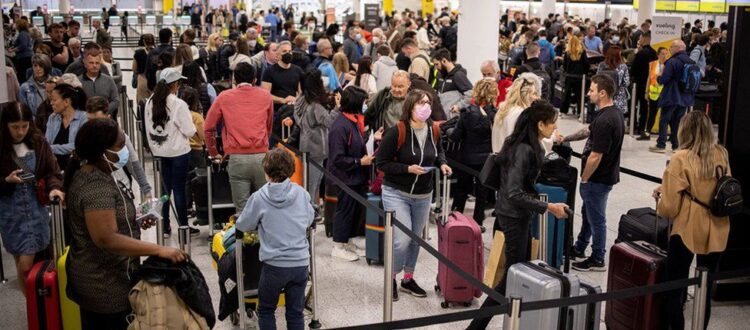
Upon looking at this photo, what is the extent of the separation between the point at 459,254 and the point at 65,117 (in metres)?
3.09

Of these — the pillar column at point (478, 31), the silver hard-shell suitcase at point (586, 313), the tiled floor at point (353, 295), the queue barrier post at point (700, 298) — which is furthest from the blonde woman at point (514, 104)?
the pillar column at point (478, 31)

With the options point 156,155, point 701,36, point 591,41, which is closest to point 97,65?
point 156,155

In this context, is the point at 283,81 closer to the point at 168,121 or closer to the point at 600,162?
the point at 168,121

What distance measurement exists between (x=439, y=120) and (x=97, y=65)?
3.53 m

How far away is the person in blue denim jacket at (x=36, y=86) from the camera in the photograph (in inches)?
336

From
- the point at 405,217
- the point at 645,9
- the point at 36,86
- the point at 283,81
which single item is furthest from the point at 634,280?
the point at 645,9

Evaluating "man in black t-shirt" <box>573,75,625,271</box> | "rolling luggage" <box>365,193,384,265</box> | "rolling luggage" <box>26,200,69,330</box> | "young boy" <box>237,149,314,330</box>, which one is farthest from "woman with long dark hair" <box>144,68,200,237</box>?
"man in black t-shirt" <box>573,75,625,271</box>

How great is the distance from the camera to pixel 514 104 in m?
7.07

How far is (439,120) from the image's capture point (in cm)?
806

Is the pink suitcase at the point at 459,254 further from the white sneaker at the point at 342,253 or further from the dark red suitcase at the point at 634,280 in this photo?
the white sneaker at the point at 342,253

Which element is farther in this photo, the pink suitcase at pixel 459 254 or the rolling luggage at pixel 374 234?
the rolling luggage at pixel 374 234

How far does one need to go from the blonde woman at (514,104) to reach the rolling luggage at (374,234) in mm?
1127

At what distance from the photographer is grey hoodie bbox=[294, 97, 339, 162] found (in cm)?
764

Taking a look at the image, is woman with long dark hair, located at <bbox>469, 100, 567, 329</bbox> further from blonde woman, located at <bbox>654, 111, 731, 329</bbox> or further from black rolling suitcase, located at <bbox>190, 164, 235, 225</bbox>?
black rolling suitcase, located at <bbox>190, 164, 235, 225</bbox>
